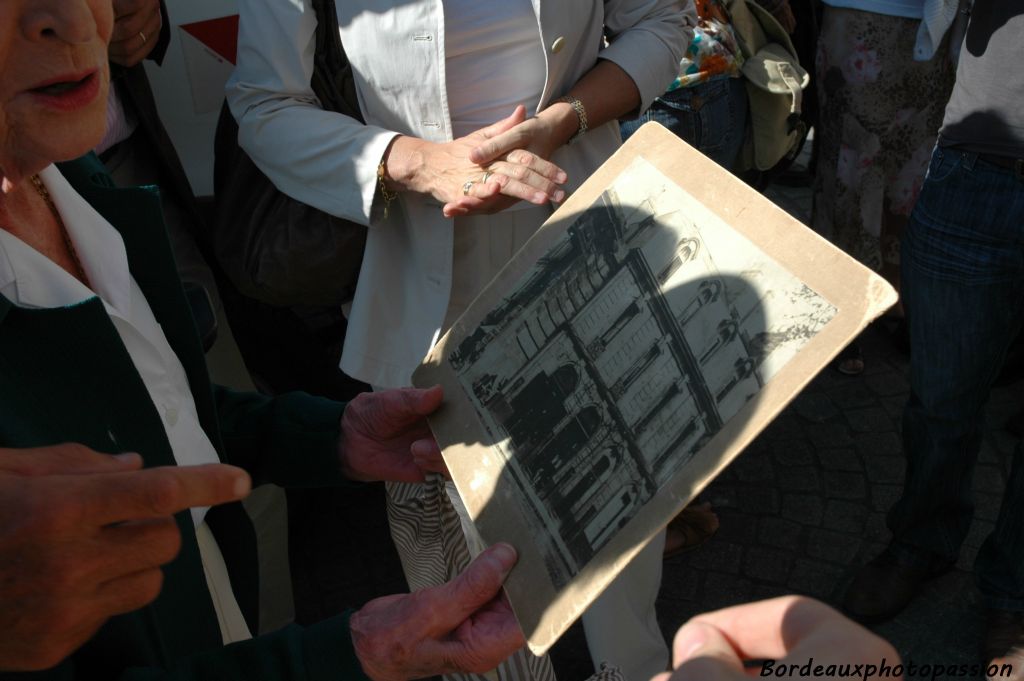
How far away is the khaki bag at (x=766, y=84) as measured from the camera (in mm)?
2941

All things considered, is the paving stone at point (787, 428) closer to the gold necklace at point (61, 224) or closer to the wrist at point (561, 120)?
the wrist at point (561, 120)

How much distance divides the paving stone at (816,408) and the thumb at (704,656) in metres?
2.88

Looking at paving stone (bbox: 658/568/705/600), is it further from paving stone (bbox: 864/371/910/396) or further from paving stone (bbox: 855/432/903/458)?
paving stone (bbox: 864/371/910/396)

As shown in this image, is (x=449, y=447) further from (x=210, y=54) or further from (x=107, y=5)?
(x=210, y=54)

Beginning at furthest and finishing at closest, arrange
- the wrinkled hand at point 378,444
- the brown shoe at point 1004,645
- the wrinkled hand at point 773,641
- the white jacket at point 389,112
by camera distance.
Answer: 1. the brown shoe at point 1004,645
2. the white jacket at point 389,112
3. the wrinkled hand at point 378,444
4. the wrinkled hand at point 773,641

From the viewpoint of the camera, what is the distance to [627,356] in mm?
1396

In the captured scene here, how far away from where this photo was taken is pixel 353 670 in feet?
4.50

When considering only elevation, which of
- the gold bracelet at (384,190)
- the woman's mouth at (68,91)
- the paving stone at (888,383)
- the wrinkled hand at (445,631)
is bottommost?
the paving stone at (888,383)

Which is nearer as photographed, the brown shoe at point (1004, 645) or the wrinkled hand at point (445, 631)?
Answer: the wrinkled hand at point (445, 631)

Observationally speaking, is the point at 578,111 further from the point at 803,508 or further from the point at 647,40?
the point at 803,508

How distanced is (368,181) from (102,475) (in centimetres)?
130

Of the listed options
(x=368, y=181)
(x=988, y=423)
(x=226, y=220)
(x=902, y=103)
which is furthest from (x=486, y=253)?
(x=988, y=423)

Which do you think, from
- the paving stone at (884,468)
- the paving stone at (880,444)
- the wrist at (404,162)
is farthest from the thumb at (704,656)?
the paving stone at (880,444)

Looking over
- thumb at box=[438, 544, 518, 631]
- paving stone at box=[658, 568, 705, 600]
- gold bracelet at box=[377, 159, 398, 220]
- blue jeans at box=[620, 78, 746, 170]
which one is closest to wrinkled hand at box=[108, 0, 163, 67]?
gold bracelet at box=[377, 159, 398, 220]
